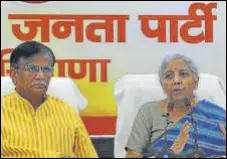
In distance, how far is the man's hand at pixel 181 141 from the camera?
3625 millimetres

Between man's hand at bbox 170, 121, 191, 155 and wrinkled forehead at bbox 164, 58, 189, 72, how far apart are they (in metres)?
0.31

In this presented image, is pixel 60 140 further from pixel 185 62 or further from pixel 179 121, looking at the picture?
pixel 185 62

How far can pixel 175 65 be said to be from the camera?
3.72 m

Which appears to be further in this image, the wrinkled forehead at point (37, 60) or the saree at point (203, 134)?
A: the saree at point (203, 134)

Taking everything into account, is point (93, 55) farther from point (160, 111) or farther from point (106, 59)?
point (160, 111)

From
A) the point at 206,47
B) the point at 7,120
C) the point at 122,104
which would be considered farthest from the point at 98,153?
the point at 206,47

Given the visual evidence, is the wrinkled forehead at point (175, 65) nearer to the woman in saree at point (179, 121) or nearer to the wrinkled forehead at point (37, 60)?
the woman in saree at point (179, 121)

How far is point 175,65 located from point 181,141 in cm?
40

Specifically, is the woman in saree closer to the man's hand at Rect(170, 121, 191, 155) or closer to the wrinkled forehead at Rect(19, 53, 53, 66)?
the man's hand at Rect(170, 121, 191, 155)

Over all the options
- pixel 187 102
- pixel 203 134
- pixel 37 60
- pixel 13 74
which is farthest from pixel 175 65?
pixel 13 74

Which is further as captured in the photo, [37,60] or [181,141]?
[181,141]

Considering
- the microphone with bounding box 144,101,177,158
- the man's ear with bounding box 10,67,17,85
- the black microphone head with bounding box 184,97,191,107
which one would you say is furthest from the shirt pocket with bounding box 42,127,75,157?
the black microphone head with bounding box 184,97,191,107

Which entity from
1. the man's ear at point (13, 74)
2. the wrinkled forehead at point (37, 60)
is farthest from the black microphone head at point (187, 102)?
the man's ear at point (13, 74)

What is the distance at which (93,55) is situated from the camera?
3836mm
